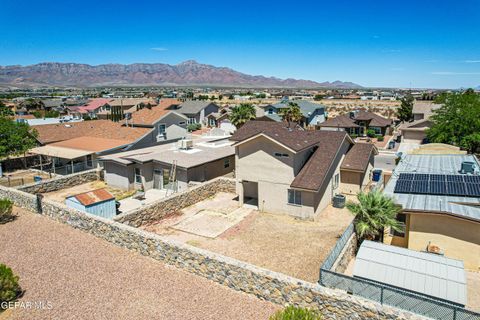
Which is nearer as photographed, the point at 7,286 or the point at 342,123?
the point at 7,286

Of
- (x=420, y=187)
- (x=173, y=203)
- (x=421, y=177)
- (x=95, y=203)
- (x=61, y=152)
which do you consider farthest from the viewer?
(x=61, y=152)

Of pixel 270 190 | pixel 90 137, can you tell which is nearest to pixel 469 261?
pixel 270 190

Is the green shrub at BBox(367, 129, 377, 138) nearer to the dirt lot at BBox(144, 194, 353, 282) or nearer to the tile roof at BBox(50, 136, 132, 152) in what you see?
the dirt lot at BBox(144, 194, 353, 282)

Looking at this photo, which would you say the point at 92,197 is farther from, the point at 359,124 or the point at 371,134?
the point at 359,124

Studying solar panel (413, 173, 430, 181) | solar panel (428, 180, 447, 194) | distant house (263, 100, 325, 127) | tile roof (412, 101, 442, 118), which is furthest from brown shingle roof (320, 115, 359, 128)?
solar panel (428, 180, 447, 194)

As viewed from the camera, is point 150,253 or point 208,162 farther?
point 208,162

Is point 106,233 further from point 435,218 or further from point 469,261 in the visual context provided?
point 469,261

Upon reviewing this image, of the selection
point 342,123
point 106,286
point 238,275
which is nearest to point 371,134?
point 342,123
